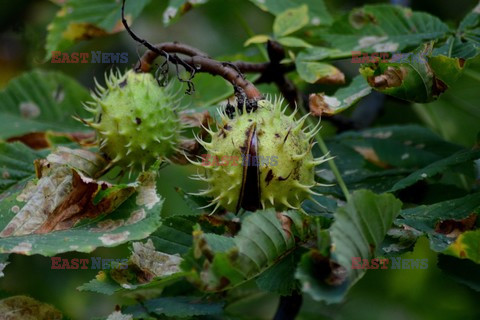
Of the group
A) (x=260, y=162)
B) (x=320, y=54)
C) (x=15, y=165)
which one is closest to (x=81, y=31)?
(x=15, y=165)

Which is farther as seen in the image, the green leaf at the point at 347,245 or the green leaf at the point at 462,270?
the green leaf at the point at 462,270

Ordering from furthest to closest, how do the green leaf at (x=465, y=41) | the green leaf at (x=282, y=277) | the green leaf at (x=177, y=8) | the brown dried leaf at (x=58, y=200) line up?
the green leaf at (x=177, y=8), the green leaf at (x=465, y=41), the brown dried leaf at (x=58, y=200), the green leaf at (x=282, y=277)

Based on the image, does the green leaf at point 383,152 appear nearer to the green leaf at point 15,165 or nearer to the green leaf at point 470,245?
the green leaf at point 470,245

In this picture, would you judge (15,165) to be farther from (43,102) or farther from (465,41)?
(465,41)

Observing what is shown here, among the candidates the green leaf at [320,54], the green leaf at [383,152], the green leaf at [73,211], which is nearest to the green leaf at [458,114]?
the green leaf at [383,152]

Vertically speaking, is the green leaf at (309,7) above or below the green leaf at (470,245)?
above

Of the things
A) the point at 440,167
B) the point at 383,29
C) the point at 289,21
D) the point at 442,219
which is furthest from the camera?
the point at 383,29
